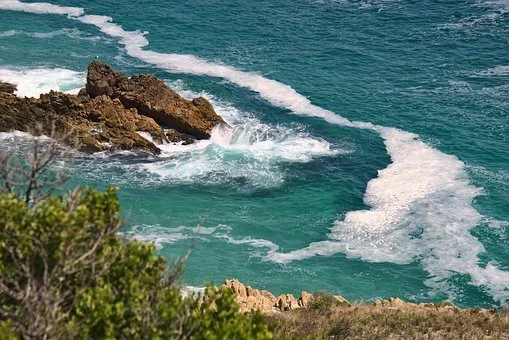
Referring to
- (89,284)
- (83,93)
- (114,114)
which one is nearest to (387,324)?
(89,284)

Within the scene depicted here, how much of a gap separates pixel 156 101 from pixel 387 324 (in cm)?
3280

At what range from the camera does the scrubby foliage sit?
15891 millimetres

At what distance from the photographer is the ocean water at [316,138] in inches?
1602

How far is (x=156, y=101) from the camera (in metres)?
54.8

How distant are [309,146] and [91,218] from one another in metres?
37.7

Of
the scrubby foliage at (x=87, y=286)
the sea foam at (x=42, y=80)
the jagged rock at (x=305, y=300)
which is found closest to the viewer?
the scrubby foliage at (x=87, y=286)

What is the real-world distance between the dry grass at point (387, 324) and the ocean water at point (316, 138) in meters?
7.44

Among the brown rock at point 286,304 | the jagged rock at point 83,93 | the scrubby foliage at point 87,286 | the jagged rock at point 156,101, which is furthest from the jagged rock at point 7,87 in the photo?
the scrubby foliage at point 87,286

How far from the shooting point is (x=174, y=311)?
16.2m

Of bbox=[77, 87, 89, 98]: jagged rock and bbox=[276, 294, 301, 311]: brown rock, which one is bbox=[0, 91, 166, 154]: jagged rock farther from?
bbox=[276, 294, 301, 311]: brown rock

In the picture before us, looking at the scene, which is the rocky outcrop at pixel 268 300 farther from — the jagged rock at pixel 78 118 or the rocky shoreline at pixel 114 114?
the rocky shoreline at pixel 114 114

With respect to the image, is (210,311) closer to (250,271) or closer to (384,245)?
(250,271)

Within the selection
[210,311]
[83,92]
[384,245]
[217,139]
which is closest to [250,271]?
[384,245]

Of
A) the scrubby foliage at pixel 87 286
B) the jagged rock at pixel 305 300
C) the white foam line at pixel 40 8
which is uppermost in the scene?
the scrubby foliage at pixel 87 286
